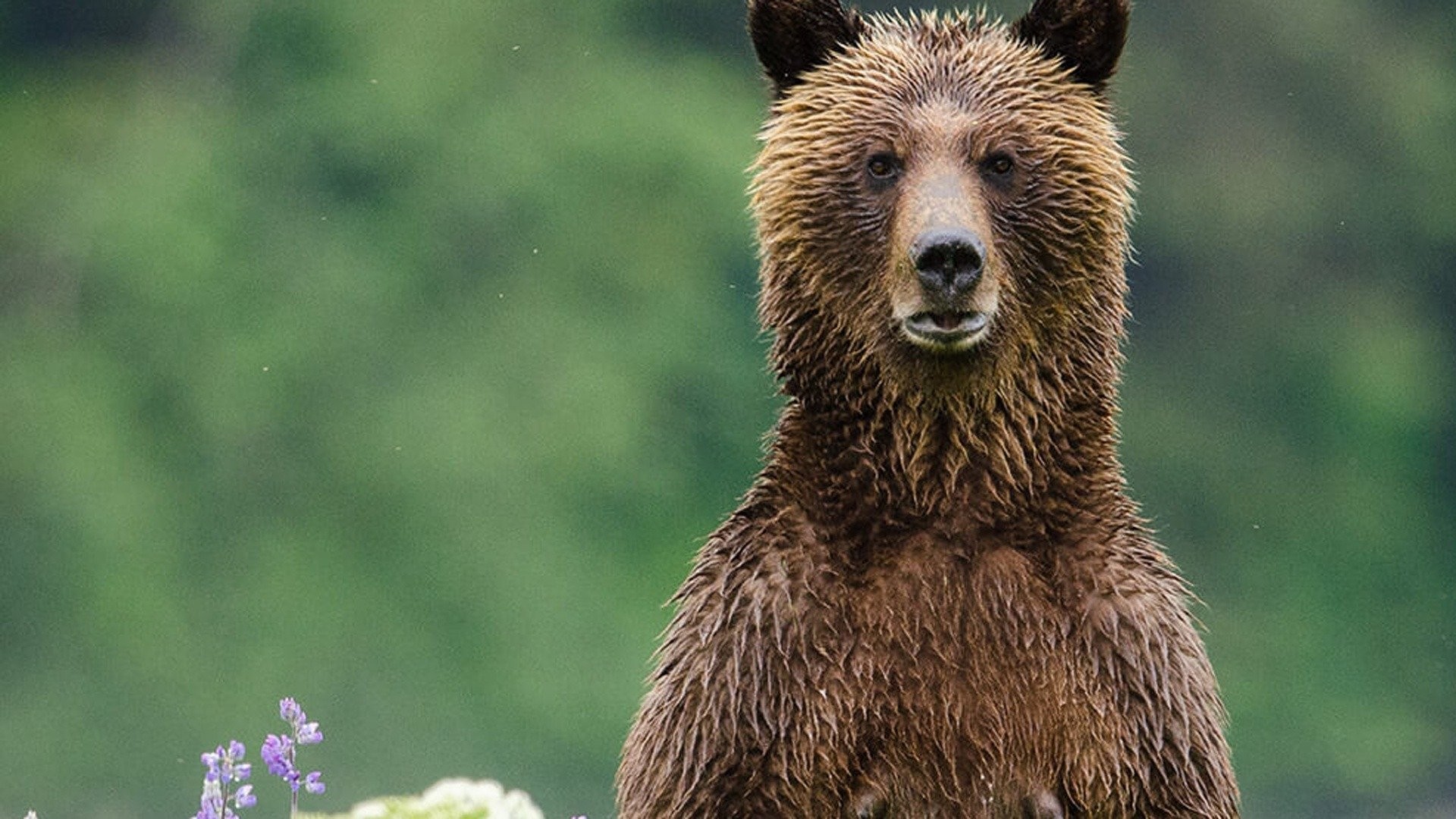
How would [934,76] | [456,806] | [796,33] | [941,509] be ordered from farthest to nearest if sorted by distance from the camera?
[796,33] → [934,76] → [941,509] → [456,806]

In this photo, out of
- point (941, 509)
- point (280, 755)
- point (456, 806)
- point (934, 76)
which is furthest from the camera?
point (934, 76)

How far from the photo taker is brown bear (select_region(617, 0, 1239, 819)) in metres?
4.44

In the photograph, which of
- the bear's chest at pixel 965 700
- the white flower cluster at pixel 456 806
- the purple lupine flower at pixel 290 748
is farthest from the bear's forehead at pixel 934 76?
the white flower cluster at pixel 456 806

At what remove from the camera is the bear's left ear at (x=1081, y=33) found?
475cm

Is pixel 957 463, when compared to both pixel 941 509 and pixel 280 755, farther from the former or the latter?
pixel 280 755

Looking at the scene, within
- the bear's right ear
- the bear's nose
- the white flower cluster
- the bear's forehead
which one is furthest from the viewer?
the bear's right ear

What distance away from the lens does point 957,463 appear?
4.57 meters

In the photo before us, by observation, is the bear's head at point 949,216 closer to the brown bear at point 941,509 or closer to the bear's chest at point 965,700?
the brown bear at point 941,509

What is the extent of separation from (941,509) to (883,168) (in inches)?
23.0

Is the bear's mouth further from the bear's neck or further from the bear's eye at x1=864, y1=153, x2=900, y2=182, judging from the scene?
the bear's eye at x1=864, y1=153, x2=900, y2=182

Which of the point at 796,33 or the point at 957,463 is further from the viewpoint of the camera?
the point at 796,33

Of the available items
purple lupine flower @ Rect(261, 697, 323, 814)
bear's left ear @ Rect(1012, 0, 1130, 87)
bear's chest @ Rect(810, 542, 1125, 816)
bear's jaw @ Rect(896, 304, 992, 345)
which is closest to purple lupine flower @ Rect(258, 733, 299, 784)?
purple lupine flower @ Rect(261, 697, 323, 814)

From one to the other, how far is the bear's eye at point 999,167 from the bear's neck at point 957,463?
1.08 ft

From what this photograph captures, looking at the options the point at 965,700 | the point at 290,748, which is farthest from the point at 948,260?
the point at 290,748
